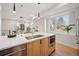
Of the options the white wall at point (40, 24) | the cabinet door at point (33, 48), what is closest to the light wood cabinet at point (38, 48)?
the cabinet door at point (33, 48)

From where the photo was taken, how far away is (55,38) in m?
1.40

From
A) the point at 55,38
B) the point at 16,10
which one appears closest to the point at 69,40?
the point at 55,38

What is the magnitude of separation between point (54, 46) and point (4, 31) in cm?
83

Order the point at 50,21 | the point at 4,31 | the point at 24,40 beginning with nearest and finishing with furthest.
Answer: the point at 4,31 < the point at 24,40 < the point at 50,21

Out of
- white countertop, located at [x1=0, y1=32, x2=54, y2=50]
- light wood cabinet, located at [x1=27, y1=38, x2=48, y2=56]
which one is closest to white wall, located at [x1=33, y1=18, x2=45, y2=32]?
white countertop, located at [x1=0, y1=32, x2=54, y2=50]

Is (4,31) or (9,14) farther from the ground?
(9,14)

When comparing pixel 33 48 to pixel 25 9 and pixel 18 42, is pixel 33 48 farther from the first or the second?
pixel 25 9

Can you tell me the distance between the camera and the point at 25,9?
4.23ft

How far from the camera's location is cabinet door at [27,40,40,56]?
138cm

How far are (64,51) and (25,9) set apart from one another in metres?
0.92

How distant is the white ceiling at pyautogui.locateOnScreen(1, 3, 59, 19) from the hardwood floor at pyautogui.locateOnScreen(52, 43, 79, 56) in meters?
0.62

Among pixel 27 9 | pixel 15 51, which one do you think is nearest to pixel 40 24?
pixel 27 9

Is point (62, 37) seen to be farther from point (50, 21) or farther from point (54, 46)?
point (50, 21)

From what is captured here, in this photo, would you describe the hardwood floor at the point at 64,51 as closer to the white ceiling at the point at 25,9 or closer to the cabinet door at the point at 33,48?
the cabinet door at the point at 33,48
